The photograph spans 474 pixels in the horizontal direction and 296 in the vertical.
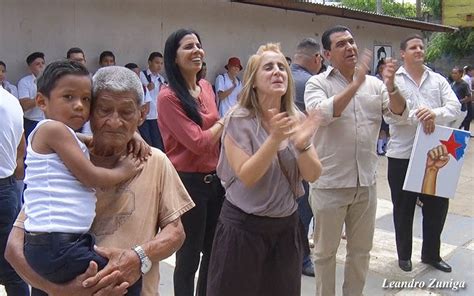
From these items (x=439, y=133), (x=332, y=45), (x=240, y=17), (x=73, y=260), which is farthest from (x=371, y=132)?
(x=240, y=17)

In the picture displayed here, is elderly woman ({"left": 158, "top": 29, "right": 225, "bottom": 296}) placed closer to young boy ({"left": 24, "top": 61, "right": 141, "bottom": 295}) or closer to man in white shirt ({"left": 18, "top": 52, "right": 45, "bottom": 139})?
young boy ({"left": 24, "top": 61, "right": 141, "bottom": 295})

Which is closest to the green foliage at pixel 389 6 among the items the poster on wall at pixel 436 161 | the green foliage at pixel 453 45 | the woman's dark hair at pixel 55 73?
the green foliage at pixel 453 45

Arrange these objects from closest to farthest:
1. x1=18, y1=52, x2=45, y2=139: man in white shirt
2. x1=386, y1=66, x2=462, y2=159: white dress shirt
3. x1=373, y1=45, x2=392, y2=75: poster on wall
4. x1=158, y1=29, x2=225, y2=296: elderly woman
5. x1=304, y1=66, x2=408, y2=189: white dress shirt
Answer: x1=158, y1=29, x2=225, y2=296: elderly woman
x1=304, y1=66, x2=408, y2=189: white dress shirt
x1=386, y1=66, x2=462, y2=159: white dress shirt
x1=18, y1=52, x2=45, y2=139: man in white shirt
x1=373, y1=45, x2=392, y2=75: poster on wall

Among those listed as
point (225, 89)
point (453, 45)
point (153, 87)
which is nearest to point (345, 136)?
point (153, 87)

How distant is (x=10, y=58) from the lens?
7.10 meters

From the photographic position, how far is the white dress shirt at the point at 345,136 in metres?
3.53

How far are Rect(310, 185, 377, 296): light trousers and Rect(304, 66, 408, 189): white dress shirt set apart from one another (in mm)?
81

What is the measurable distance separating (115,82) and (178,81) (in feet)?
4.15

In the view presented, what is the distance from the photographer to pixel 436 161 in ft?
13.8

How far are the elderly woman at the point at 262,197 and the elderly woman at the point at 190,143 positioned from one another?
54 centimetres

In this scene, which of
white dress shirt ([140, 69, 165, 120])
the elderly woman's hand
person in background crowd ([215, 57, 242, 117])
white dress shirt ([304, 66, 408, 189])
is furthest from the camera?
person in background crowd ([215, 57, 242, 117])

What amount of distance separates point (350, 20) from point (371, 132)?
10.2 m

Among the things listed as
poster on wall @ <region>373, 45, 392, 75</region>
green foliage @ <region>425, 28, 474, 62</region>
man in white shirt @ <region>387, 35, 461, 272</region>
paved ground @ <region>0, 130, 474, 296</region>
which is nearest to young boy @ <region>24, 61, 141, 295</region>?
paved ground @ <region>0, 130, 474, 296</region>

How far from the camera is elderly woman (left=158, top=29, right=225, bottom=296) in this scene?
3213 millimetres
